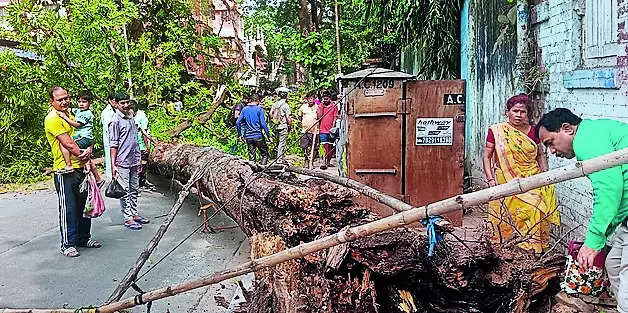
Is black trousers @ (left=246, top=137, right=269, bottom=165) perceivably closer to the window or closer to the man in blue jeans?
the man in blue jeans

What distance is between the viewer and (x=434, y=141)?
7227 millimetres

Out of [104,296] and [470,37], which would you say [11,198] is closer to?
[104,296]

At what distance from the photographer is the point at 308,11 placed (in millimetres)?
21828

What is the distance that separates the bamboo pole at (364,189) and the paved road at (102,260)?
139 centimetres

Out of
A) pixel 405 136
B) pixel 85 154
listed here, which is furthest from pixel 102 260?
pixel 405 136

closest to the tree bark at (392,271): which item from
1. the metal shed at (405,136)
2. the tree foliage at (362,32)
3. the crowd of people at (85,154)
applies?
the crowd of people at (85,154)

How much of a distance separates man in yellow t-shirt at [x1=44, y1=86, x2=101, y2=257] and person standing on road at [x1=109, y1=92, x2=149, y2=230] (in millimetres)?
905

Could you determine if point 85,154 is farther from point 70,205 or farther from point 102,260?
point 102,260

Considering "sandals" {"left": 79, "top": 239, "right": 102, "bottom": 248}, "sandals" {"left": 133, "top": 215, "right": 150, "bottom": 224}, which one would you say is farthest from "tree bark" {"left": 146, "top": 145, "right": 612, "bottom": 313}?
"sandals" {"left": 133, "top": 215, "right": 150, "bottom": 224}

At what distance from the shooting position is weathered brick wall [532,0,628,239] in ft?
16.3

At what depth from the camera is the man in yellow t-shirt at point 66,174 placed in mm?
6473

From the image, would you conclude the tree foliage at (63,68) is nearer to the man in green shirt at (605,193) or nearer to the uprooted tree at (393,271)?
the uprooted tree at (393,271)

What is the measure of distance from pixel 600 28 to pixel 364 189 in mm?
2758

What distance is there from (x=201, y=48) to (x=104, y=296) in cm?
1410
